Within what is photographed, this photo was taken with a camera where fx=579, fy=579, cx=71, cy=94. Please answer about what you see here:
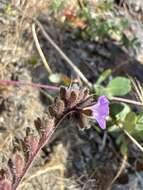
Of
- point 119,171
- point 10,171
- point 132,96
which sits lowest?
point 119,171

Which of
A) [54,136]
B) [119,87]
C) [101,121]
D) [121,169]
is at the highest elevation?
[101,121]

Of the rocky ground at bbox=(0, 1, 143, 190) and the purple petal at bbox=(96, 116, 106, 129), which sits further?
the rocky ground at bbox=(0, 1, 143, 190)

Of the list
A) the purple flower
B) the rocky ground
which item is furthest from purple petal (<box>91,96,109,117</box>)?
the rocky ground

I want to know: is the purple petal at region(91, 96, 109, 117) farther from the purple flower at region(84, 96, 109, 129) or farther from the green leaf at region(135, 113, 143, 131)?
the green leaf at region(135, 113, 143, 131)

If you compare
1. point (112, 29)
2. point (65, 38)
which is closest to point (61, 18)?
point (65, 38)

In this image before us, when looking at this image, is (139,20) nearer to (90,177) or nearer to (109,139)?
(109,139)

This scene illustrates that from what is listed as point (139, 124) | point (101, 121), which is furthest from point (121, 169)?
point (101, 121)

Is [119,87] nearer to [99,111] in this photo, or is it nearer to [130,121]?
[130,121]

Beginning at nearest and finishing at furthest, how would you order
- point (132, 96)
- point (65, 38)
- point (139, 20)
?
point (132, 96) < point (65, 38) < point (139, 20)

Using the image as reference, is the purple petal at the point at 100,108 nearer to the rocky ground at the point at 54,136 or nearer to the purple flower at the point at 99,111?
the purple flower at the point at 99,111
